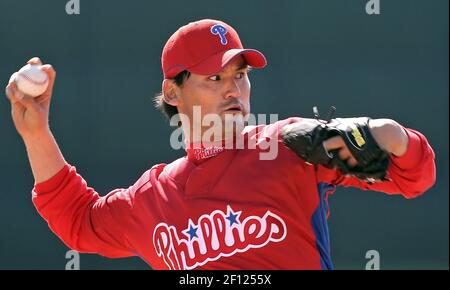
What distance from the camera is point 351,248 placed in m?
4.70

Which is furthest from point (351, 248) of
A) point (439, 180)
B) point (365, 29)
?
point (365, 29)

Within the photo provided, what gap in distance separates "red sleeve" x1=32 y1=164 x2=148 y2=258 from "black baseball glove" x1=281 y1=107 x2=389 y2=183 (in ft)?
2.27

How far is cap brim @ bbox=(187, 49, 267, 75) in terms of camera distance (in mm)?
2428

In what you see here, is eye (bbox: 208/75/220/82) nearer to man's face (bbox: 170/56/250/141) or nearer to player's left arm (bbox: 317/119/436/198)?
man's face (bbox: 170/56/250/141)

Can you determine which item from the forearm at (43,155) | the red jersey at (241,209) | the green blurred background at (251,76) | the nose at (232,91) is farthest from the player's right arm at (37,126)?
the green blurred background at (251,76)

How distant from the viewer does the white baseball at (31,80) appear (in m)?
2.43

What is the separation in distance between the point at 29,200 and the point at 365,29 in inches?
86.1

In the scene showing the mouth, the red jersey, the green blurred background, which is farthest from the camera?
the green blurred background

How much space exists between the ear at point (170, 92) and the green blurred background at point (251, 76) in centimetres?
205

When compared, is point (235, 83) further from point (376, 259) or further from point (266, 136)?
point (376, 259)

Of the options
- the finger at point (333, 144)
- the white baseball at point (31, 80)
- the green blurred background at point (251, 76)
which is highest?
the white baseball at point (31, 80)

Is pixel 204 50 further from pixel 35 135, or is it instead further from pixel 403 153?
pixel 403 153

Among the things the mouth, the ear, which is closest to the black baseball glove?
the mouth

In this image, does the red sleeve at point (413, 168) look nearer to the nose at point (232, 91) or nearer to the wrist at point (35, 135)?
the nose at point (232, 91)
